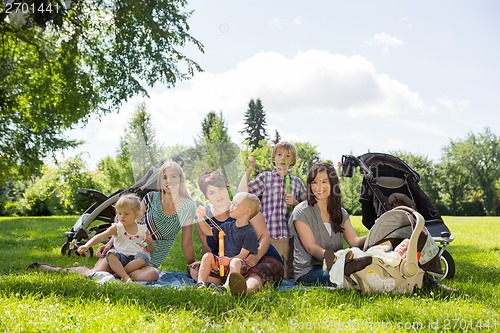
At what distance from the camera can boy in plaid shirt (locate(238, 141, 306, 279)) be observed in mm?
4957

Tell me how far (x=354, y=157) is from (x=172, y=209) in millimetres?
2026

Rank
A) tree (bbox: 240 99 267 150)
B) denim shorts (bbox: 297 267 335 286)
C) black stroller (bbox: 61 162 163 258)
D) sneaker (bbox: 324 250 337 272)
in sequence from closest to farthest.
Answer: sneaker (bbox: 324 250 337 272) → denim shorts (bbox: 297 267 335 286) → black stroller (bbox: 61 162 163 258) → tree (bbox: 240 99 267 150)

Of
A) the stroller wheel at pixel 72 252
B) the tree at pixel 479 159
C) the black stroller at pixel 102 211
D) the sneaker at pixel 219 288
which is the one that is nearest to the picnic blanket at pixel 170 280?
the sneaker at pixel 219 288

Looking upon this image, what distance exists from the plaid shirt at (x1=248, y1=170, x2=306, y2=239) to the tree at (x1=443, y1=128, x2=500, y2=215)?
47013 mm

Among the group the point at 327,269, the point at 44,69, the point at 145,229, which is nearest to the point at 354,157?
the point at 327,269

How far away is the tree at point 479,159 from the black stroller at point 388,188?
46.3 metres

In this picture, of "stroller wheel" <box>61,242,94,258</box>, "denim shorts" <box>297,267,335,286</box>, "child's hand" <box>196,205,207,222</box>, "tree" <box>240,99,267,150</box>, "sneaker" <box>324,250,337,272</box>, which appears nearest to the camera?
"sneaker" <box>324,250,337,272</box>

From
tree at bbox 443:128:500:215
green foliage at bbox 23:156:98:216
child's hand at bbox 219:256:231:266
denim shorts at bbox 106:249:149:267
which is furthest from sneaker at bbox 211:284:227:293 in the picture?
tree at bbox 443:128:500:215

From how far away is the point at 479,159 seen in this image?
Result: 50.6 meters

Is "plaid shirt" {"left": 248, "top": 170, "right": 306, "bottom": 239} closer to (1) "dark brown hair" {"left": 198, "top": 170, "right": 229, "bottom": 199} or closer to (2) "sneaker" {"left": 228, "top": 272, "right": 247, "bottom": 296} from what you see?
(1) "dark brown hair" {"left": 198, "top": 170, "right": 229, "bottom": 199}

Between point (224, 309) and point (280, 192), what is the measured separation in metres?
1.98

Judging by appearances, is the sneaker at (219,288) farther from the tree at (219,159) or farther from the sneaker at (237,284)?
the tree at (219,159)

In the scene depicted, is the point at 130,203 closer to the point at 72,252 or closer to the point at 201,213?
the point at 201,213

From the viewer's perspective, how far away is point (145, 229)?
16.4 feet
